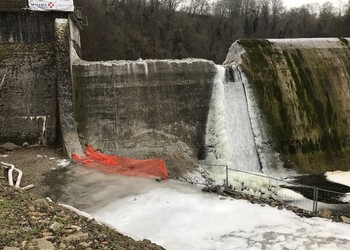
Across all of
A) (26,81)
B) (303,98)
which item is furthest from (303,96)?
(26,81)

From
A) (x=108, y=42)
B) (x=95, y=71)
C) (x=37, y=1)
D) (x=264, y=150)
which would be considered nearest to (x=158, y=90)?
(x=95, y=71)

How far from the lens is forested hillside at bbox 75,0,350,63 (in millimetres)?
44062

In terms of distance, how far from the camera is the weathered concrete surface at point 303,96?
1773 centimetres

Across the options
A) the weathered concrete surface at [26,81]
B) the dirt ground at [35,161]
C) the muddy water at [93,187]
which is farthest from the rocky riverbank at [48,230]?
the weathered concrete surface at [26,81]

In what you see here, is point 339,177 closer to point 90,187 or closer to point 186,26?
point 90,187

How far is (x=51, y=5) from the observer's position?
17.3 meters

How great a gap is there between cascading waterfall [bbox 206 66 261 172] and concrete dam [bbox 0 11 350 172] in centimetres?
4

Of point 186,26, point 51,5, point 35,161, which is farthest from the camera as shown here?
point 186,26

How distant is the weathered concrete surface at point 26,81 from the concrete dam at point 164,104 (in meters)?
0.04

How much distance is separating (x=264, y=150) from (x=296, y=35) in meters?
60.8

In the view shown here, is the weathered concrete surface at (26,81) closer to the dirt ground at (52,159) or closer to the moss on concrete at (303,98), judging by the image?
the dirt ground at (52,159)

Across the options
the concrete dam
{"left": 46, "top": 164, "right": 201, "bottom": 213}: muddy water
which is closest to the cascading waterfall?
the concrete dam

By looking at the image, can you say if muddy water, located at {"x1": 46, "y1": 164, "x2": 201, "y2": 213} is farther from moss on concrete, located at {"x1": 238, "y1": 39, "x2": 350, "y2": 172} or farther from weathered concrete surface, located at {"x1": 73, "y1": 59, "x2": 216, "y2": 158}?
moss on concrete, located at {"x1": 238, "y1": 39, "x2": 350, "y2": 172}

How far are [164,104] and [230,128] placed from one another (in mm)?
2977
